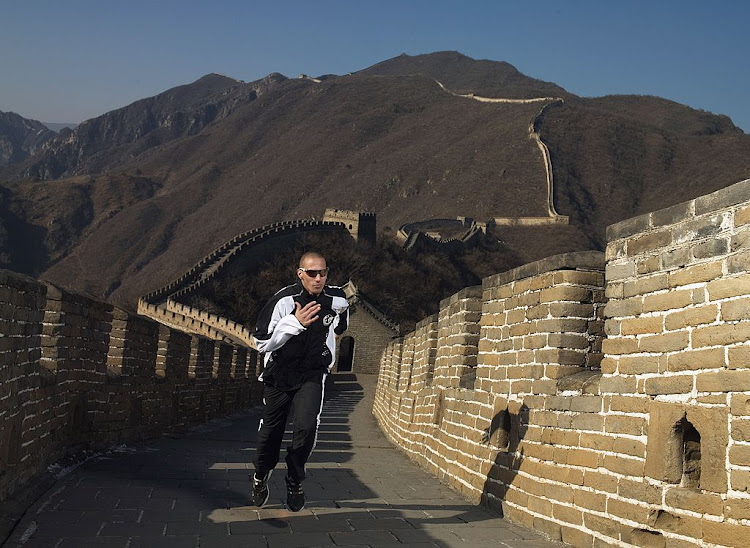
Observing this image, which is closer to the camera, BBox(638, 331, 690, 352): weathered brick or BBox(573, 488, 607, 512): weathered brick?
BBox(638, 331, 690, 352): weathered brick

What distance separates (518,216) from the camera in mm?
100562

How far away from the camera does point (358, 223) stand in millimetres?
80125

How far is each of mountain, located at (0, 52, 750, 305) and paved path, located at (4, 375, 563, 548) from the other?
79.8 meters

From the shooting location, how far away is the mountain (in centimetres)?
10650

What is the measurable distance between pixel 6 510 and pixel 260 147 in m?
152

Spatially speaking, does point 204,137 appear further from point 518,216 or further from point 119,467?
point 119,467

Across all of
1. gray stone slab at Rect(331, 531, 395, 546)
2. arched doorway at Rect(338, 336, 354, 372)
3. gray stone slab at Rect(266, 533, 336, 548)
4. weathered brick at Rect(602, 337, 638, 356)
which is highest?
arched doorway at Rect(338, 336, 354, 372)

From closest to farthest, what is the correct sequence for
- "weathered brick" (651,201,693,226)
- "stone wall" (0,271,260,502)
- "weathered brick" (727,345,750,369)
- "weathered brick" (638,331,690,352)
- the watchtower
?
1. "weathered brick" (727,345,750,369)
2. "weathered brick" (638,331,690,352)
3. "weathered brick" (651,201,693,226)
4. "stone wall" (0,271,260,502)
5. the watchtower

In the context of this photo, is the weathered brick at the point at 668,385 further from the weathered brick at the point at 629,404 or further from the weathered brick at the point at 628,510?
the weathered brick at the point at 628,510

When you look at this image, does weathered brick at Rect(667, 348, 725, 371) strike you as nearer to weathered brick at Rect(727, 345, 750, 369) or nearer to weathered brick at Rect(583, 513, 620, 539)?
weathered brick at Rect(727, 345, 750, 369)

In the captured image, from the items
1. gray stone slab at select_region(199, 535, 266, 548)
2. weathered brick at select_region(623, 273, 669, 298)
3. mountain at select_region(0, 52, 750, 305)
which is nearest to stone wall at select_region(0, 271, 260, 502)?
gray stone slab at select_region(199, 535, 266, 548)

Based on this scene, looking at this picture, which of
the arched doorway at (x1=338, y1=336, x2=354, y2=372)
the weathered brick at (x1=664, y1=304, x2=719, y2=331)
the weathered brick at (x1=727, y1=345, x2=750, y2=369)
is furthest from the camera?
the arched doorway at (x1=338, y1=336, x2=354, y2=372)

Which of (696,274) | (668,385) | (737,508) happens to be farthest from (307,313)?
(737,508)

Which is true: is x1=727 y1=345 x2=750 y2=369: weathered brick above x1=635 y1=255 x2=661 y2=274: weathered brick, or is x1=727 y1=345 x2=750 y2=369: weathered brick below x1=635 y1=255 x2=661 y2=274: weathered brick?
below
